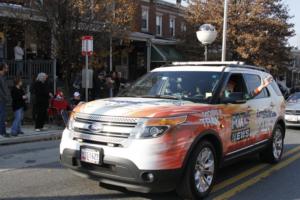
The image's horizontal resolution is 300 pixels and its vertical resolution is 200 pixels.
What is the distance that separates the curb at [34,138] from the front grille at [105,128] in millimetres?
5442

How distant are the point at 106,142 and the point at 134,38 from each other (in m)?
20.7

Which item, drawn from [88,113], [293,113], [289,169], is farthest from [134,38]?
[88,113]

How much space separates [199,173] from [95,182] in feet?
5.32

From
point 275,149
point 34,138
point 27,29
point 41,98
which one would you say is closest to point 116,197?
point 275,149

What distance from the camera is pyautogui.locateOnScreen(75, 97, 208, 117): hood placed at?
5500mm

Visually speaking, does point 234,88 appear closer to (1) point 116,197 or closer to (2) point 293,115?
(1) point 116,197

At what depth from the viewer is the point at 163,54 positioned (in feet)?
98.1

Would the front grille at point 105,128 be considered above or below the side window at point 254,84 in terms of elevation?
below

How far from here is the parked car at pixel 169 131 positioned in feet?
17.5

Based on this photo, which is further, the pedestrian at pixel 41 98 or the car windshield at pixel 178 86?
the pedestrian at pixel 41 98

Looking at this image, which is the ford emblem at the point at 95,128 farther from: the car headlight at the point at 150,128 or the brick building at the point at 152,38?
the brick building at the point at 152,38

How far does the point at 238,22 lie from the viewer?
29.0 m

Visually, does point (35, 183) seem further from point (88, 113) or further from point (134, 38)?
point (134, 38)

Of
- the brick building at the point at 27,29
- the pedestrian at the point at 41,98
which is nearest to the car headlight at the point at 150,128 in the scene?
the pedestrian at the point at 41,98
